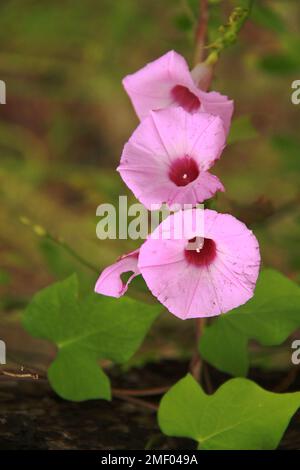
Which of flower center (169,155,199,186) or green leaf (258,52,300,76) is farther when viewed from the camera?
green leaf (258,52,300,76)

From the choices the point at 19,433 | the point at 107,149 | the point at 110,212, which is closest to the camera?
the point at 19,433

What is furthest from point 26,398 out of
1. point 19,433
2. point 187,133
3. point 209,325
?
point 187,133

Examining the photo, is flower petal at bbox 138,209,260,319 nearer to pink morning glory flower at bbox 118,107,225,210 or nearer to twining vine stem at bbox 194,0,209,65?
pink morning glory flower at bbox 118,107,225,210

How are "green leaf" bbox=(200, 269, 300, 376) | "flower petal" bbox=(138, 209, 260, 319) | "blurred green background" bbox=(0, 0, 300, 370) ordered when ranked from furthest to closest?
1. "blurred green background" bbox=(0, 0, 300, 370)
2. "green leaf" bbox=(200, 269, 300, 376)
3. "flower petal" bbox=(138, 209, 260, 319)

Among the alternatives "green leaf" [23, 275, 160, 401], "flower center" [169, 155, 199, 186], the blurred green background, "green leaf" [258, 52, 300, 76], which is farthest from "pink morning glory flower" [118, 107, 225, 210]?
"green leaf" [258, 52, 300, 76]

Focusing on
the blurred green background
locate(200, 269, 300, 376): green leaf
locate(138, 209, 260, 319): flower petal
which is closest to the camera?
locate(138, 209, 260, 319): flower petal
